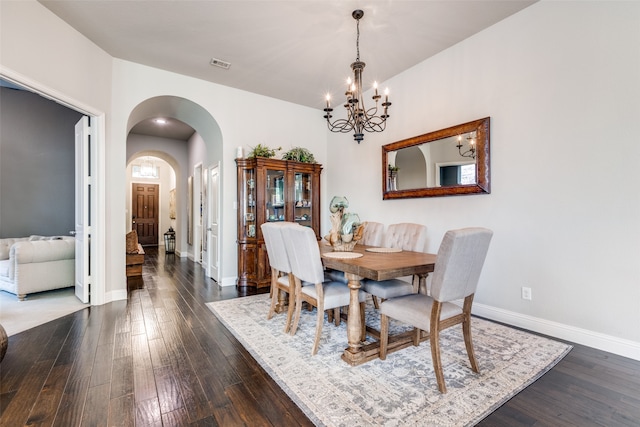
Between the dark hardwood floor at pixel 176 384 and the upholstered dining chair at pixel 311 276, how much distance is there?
1.99ft

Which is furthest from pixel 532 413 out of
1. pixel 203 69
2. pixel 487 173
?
pixel 203 69

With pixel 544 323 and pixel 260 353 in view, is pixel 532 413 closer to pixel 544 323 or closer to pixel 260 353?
pixel 544 323

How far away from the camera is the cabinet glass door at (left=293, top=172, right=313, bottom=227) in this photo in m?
4.89

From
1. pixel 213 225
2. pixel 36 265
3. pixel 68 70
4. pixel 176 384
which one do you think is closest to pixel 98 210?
pixel 36 265

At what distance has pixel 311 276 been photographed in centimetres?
229

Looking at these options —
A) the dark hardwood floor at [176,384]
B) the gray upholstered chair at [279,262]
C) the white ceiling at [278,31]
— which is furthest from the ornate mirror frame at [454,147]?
the gray upholstered chair at [279,262]

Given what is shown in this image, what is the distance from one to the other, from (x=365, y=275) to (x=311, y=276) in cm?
50

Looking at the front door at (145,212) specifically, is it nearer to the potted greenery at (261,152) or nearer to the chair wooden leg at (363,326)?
the potted greenery at (261,152)

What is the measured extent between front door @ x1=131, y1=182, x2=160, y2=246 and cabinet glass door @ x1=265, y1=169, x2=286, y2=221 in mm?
6893

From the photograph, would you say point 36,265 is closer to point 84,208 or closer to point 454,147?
point 84,208

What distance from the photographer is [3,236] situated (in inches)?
177

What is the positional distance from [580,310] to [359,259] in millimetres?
1936

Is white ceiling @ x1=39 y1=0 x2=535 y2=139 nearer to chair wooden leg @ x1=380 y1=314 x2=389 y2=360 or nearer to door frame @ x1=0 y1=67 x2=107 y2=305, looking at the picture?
door frame @ x1=0 y1=67 x2=107 y2=305

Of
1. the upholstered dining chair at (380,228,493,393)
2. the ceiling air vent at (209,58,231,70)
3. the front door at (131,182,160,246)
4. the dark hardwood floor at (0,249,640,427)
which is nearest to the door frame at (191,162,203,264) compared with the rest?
the ceiling air vent at (209,58,231,70)
